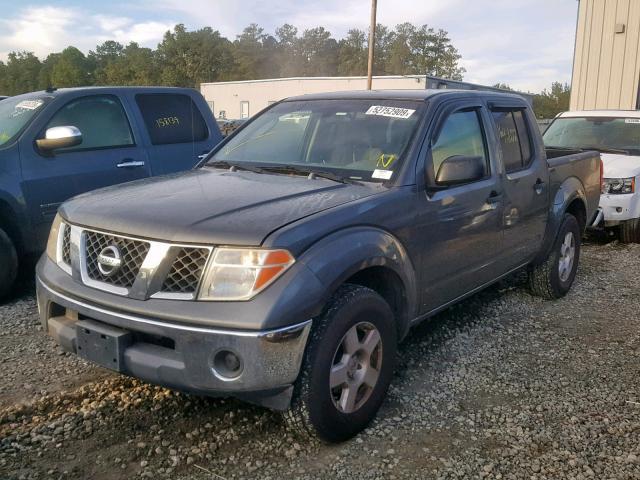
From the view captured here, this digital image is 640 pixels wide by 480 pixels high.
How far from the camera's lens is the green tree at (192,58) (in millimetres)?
89938

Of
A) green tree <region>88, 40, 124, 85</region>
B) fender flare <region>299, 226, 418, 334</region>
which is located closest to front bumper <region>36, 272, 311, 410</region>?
fender flare <region>299, 226, 418, 334</region>

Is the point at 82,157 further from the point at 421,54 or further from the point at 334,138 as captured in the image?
the point at 421,54

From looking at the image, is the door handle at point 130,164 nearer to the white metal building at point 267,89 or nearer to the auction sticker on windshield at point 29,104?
the auction sticker on windshield at point 29,104

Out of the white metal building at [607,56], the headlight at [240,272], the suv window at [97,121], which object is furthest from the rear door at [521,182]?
the white metal building at [607,56]

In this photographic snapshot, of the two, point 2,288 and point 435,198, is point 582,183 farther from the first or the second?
point 2,288

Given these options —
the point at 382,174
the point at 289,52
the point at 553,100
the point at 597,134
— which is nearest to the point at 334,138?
the point at 382,174

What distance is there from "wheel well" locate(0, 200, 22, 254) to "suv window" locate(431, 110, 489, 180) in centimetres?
336

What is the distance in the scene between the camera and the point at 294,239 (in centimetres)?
260

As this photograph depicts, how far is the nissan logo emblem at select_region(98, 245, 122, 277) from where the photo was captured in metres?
2.72

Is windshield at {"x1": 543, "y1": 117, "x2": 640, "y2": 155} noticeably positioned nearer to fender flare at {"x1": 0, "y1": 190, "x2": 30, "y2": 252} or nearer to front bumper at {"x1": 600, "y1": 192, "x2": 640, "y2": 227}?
front bumper at {"x1": 600, "y1": 192, "x2": 640, "y2": 227}

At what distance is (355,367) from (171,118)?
13.4 feet

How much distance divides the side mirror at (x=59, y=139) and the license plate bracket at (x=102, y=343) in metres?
2.53

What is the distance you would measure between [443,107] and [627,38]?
12.9 meters

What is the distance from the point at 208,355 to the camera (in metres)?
2.49
